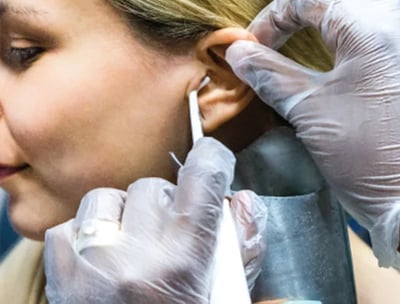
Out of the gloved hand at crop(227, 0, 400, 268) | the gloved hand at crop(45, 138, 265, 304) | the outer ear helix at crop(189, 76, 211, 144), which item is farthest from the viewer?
the outer ear helix at crop(189, 76, 211, 144)

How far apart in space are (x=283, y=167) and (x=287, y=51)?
0.18 meters

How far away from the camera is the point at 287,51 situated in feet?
4.10

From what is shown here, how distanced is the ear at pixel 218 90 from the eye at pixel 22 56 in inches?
9.0

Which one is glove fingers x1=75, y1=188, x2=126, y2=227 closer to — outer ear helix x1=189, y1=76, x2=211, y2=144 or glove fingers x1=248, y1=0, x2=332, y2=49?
outer ear helix x1=189, y1=76, x2=211, y2=144

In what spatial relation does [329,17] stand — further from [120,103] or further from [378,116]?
[120,103]

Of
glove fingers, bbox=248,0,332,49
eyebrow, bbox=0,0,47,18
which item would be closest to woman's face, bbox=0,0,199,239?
eyebrow, bbox=0,0,47,18

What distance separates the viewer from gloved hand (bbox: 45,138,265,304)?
0.93 m

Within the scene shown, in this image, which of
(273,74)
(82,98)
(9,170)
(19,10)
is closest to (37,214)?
(9,170)

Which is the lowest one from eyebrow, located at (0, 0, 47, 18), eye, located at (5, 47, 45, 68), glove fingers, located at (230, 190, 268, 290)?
glove fingers, located at (230, 190, 268, 290)

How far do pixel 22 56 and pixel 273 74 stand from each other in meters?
0.35

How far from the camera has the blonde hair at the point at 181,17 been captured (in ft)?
3.70

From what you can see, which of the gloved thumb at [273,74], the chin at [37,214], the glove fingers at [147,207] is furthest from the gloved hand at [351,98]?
the chin at [37,214]

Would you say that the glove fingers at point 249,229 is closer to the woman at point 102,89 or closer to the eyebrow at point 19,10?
the woman at point 102,89

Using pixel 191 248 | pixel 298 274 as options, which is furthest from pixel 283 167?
pixel 191 248
